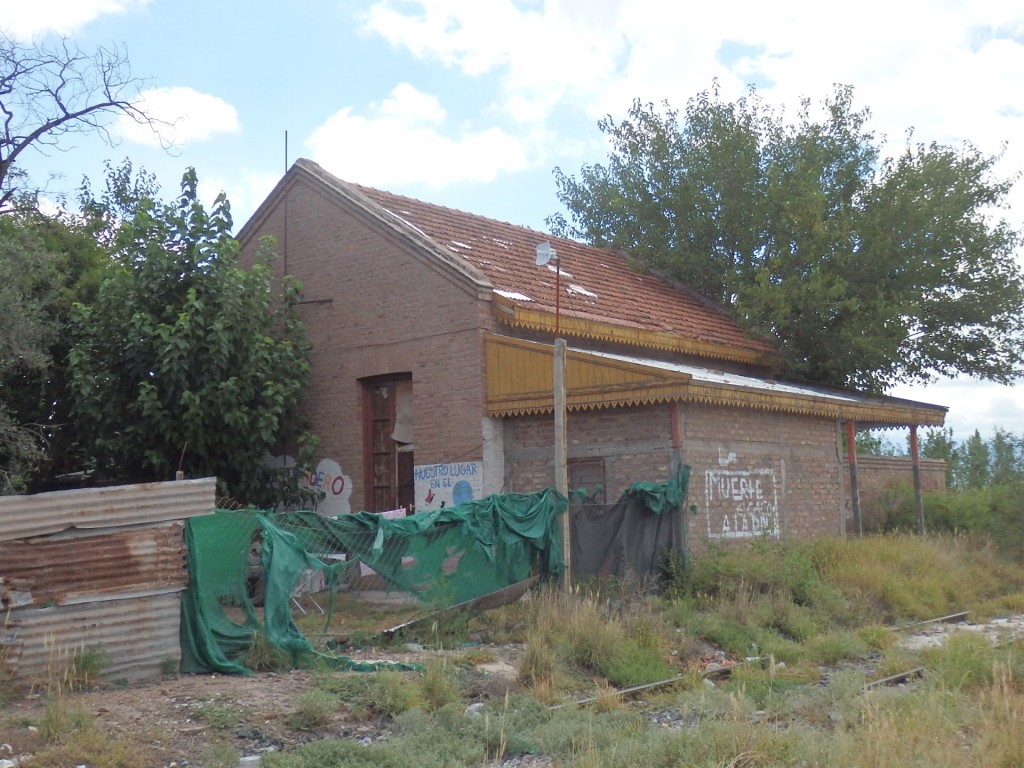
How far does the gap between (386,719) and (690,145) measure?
2301 cm

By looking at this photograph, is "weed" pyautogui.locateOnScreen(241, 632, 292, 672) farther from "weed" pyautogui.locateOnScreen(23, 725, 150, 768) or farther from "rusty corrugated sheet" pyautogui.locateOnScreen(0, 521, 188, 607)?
"weed" pyautogui.locateOnScreen(23, 725, 150, 768)

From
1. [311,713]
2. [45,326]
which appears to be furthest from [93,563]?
[45,326]

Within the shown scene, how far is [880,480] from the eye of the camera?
25.3m

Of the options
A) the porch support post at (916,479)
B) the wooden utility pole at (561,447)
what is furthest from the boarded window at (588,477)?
the porch support post at (916,479)

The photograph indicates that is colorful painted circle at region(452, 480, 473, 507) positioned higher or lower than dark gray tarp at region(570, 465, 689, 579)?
higher

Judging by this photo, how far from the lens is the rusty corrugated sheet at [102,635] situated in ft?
31.2

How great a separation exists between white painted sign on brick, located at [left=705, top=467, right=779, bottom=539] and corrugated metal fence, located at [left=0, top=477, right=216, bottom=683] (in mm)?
8442

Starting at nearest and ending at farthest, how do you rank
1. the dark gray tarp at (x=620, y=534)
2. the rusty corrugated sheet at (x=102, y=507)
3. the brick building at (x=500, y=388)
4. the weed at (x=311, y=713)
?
1. the weed at (x=311, y=713)
2. the rusty corrugated sheet at (x=102, y=507)
3. the dark gray tarp at (x=620, y=534)
4. the brick building at (x=500, y=388)

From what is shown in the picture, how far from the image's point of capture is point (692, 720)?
9.00 metres

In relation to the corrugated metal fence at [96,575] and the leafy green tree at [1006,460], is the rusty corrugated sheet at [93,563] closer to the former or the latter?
the corrugated metal fence at [96,575]

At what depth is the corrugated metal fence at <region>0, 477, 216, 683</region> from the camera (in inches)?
379

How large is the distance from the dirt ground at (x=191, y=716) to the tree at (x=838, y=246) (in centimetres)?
1523

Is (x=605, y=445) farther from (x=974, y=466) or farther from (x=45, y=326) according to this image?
(x=974, y=466)

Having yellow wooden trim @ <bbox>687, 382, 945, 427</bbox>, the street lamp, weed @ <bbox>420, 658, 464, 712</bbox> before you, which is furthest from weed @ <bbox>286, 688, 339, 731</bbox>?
yellow wooden trim @ <bbox>687, 382, 945, 427</bbox>
